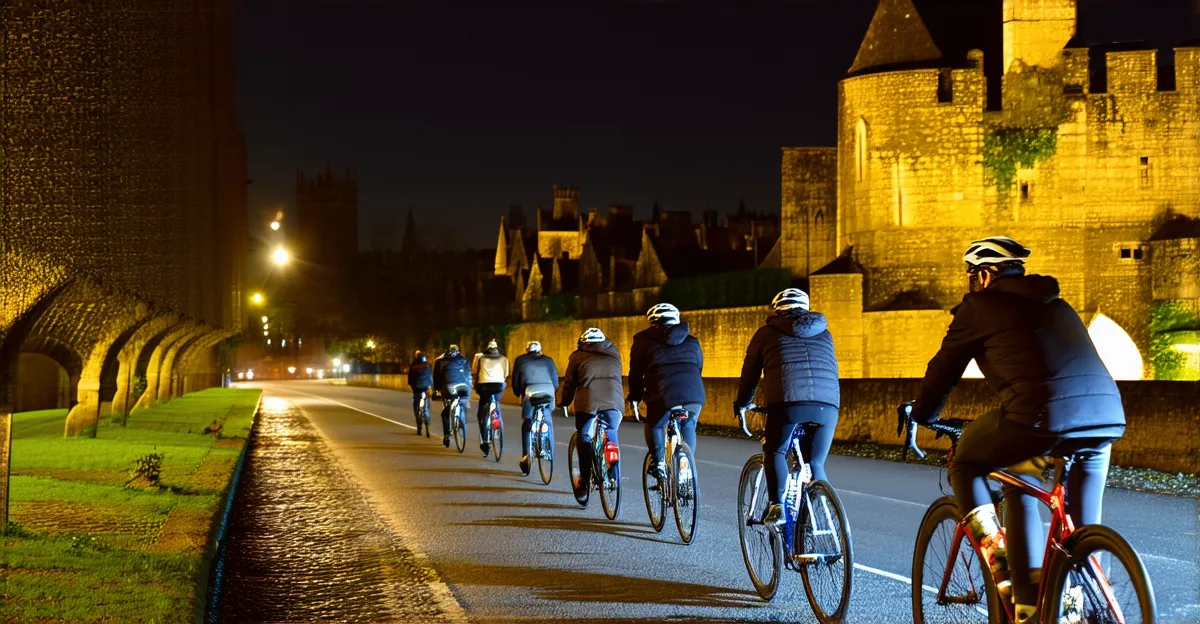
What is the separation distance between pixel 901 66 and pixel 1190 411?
32.7m

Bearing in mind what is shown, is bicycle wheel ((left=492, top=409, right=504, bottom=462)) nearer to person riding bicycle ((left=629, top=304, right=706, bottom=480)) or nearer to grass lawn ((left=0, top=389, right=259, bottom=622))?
grass lawn ((left=0, top=389, right=259, bottom=622))

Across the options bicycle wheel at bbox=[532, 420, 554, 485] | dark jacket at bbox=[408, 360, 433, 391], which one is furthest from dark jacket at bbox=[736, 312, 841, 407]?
dark jacket at bbox=[408, 360, 433, 391]

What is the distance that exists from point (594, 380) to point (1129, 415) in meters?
8.84

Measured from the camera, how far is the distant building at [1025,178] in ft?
152

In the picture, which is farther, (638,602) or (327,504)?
(327,504)

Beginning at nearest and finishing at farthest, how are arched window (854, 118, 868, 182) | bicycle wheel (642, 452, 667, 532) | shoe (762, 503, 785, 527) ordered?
shoe (762, 503, 785, 527)
bicycle wheel (642, 452, 667, 532)
arched window (854, 118, 868, 182)

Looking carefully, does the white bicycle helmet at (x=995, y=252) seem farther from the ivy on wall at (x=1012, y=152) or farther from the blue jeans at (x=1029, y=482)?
the ivy on wall at (x=1012, y=152)

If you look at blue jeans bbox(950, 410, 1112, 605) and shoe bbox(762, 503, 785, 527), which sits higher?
blue jeans bbox(950, 410, 1112, 605)

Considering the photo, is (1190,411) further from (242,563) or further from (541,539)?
(242,563)

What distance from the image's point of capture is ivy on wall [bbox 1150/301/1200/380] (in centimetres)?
4362

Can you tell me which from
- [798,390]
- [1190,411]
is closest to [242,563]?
[798,390]

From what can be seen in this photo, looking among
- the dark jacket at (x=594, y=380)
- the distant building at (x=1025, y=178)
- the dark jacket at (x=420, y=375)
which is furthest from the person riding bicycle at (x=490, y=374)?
the distant building at (x=1025, y=178)

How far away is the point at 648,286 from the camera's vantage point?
2569 inches

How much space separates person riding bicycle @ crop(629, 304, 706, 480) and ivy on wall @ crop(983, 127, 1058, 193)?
3874 centimetres
